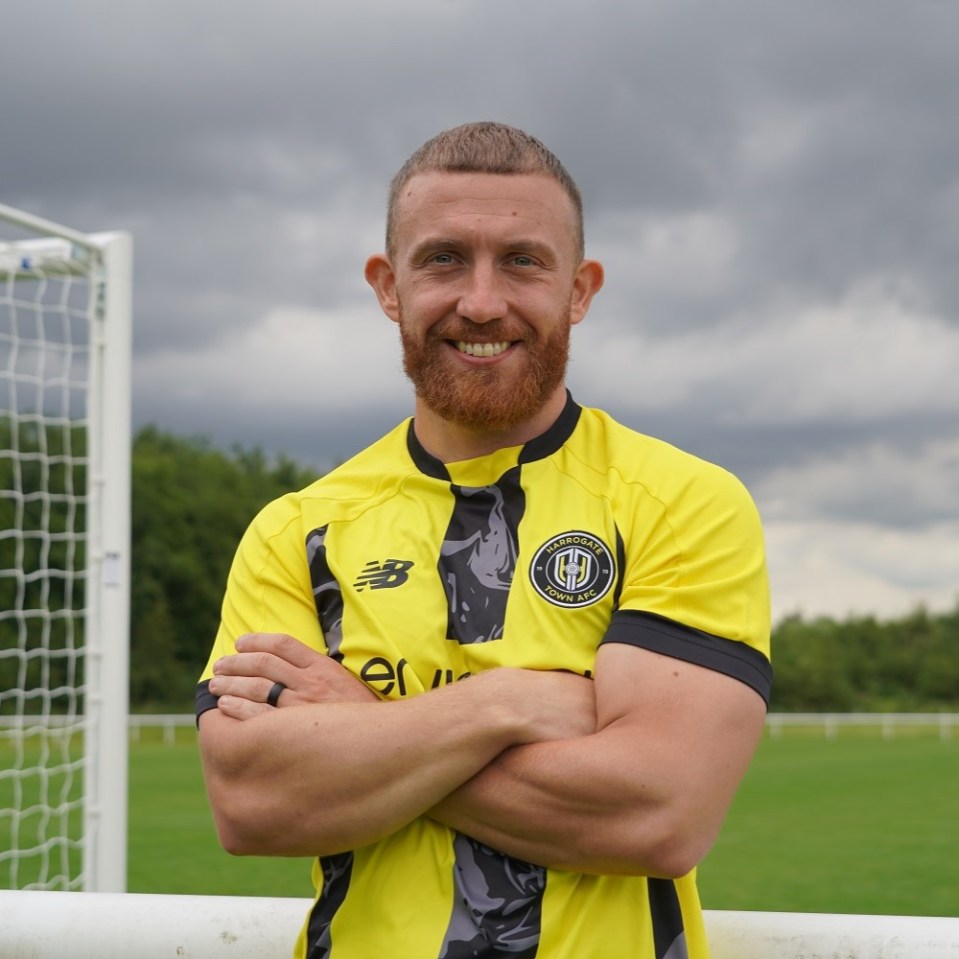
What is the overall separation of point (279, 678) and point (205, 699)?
167 millimetres

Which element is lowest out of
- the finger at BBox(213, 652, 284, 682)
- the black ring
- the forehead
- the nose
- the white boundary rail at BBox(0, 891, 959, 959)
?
the white boundary rail at BBox(0, 891, 959, 959)

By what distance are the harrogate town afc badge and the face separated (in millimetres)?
240

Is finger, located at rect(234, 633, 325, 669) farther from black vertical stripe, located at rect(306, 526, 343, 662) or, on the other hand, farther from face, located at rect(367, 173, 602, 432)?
face, located at rect(367, 173, 602, 432)

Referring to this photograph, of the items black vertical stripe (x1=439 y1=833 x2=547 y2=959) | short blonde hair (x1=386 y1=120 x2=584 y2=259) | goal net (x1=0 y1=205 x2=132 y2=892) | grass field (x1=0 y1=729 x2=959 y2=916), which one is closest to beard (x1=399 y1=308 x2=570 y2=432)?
short blonde hair (x1=386 y1=120 x2=584 y2=259)

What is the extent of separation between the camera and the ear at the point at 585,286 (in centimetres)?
234

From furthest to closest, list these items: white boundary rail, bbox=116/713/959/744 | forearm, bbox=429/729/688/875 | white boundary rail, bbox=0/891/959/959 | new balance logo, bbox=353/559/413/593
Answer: white boundary rail, bbox=116/713/959/744, new balance logo, bbox=353/559/413/593, white boundary rail, bbox=0/891/959/959, forearm, bbox=429/729/688/875

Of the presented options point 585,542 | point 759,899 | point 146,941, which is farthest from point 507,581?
point 759,899

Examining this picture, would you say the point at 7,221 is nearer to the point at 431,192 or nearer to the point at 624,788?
the point at 431,192

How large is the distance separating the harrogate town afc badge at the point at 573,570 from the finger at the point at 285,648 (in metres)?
0.39

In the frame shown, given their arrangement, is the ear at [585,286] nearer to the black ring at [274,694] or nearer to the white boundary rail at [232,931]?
the black ring at [274,694]

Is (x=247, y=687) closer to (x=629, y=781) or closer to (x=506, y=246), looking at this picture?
(x=629, y=781)

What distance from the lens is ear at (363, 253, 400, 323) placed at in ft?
7.75

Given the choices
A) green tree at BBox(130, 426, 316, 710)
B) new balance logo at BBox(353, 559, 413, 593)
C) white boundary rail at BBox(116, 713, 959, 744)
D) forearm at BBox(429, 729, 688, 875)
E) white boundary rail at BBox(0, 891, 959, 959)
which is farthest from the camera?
green tree at BBox(130, 426, 316, 710)

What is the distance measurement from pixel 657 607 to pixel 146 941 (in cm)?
108
